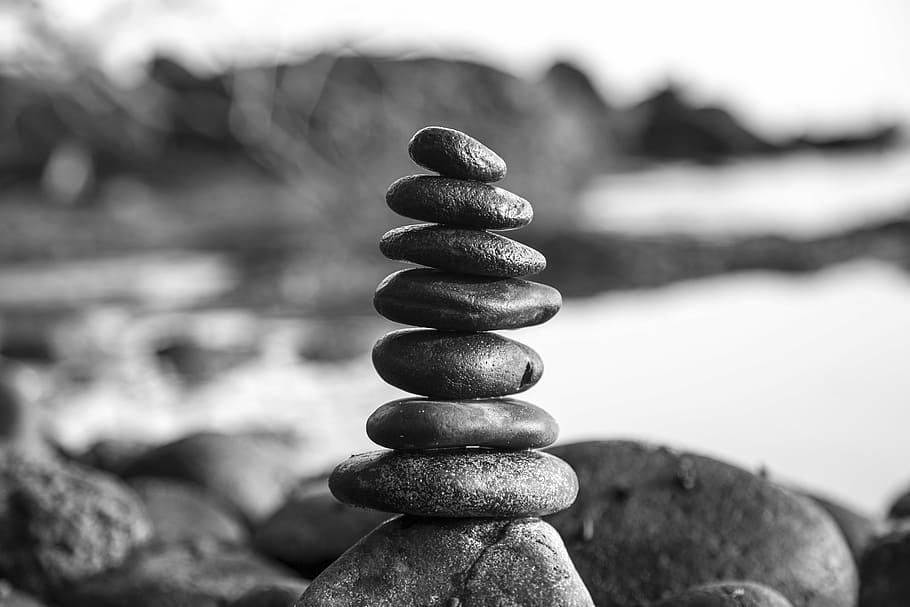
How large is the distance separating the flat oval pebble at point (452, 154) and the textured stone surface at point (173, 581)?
1724mm

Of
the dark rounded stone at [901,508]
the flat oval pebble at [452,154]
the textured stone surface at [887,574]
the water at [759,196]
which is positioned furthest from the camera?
the water at [759,196]

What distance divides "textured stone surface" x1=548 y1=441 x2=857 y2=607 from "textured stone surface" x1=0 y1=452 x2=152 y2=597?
1828 mm

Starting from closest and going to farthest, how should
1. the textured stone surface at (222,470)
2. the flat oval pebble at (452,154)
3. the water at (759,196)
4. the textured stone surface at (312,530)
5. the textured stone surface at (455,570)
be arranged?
1. the textured stone surface at (455,570)
2. the flat oval pebble at (452,154)
3. the textured stone surface at (312,530)
4. the textured stone surface at (222,470)
5. the water at (759,196)

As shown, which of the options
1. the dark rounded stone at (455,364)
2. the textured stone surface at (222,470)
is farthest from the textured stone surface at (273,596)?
the textured stone surface at (222,470)

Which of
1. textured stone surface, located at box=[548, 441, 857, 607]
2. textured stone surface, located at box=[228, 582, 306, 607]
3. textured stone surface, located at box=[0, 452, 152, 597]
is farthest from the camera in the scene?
textured stone surface, located at box=[0, 452, 152, 597]

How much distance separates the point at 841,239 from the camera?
60.2ft

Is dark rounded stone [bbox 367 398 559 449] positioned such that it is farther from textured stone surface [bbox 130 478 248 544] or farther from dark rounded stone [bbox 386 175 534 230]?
textured stone surface [bbox 130 478 248 544]

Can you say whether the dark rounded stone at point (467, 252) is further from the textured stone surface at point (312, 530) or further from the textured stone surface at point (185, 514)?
the textured stone surface at point (185, 514)

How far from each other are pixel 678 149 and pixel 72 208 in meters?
16.1

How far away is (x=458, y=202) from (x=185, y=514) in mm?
3186

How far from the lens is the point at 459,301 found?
3178mm

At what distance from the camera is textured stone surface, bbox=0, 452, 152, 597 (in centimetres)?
445

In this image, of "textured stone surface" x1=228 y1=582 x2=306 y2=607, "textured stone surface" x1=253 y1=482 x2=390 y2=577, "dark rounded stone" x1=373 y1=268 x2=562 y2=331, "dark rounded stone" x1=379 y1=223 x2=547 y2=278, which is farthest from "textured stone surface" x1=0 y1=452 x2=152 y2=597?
"dark rounded stone" x1=379 y1=223 x2=547 y2=278

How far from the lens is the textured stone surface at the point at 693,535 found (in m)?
3.85
